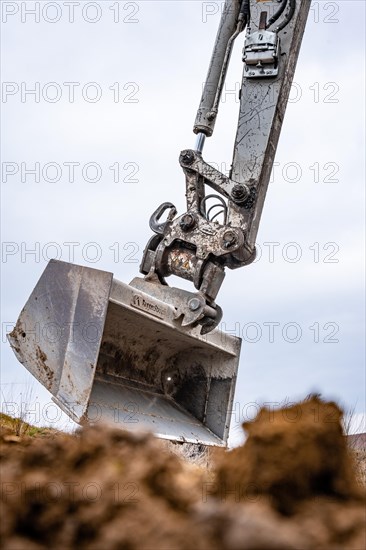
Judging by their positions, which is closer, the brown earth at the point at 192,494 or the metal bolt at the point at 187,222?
the brown earth at the point at 192,494

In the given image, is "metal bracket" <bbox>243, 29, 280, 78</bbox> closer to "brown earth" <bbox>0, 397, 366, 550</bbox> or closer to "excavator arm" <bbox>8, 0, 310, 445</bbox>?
"excavator arm" <bbox>8, 0, 310, 445</bbox>

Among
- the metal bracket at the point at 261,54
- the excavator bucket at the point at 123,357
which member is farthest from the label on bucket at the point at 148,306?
the metal bracket at the point at 261,54

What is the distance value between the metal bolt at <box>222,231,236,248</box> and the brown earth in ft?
9.89

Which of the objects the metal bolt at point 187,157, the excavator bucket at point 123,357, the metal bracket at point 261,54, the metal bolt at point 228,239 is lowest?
the excavator bucket at point 123,357

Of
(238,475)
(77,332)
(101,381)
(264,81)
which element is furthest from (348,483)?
(264,81)

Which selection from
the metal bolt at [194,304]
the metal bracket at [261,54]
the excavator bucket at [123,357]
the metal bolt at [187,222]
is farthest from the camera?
the metal bracket at [261,54]

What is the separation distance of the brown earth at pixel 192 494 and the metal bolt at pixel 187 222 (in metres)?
3.18

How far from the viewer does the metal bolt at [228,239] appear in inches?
199

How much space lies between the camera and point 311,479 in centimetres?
172

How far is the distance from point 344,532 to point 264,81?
4435 millimetres

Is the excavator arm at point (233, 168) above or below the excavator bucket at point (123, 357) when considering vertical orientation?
above

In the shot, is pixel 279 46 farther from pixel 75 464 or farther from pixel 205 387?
pixel 75 464

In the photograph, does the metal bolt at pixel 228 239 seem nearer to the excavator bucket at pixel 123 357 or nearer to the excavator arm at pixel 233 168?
the excavator arm at pixel 233 168

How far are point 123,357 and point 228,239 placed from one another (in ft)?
3.37
